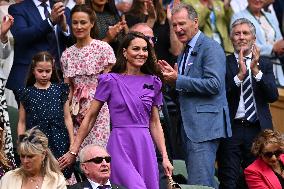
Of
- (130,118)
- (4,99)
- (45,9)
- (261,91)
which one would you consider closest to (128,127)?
(130,118)

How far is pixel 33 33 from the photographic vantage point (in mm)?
13344

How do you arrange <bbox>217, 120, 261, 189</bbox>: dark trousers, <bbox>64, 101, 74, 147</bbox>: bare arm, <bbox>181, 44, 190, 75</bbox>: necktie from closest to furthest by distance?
<bbox>64, 101, 74, 147</bbox>: bare arm
<bbox>181, 44, 190, 75</bbox>: necktie
<bbox>217, 120, 261, 189</bbox>: dark trousers

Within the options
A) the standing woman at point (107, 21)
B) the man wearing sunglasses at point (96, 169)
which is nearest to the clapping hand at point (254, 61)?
the standing woman at point (107, 21)

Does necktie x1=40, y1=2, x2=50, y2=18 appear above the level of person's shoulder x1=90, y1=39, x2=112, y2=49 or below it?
above

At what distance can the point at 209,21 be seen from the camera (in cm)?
1584

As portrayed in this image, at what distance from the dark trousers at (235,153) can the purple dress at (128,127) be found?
2039mm

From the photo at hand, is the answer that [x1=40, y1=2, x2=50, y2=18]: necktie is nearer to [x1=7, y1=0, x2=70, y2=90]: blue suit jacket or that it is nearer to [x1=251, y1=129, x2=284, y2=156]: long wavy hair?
[x1=7, y1=0, x2=70, y2=90]: blue suit jacket

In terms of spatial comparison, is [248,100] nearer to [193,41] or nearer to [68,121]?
[193,41]

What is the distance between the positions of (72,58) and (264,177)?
2.39 meters

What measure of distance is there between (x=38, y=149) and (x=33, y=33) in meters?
2.48

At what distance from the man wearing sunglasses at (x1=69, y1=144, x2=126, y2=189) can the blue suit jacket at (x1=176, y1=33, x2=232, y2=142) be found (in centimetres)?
185

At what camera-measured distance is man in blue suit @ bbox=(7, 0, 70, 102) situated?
43.9 ft

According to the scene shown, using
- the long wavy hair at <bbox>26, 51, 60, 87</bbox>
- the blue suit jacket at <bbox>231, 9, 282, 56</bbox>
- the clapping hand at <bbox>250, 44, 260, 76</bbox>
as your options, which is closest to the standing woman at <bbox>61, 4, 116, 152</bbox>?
the long wavy hair at <bbox>26, 51, 60, 87</bbox>

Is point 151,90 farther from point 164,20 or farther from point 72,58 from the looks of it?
point 164,20
